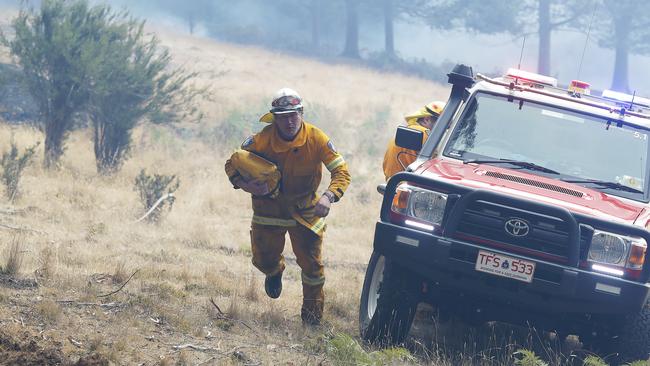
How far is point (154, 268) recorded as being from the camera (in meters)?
7.77

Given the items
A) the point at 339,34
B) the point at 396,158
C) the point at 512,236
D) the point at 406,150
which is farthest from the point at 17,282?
the point at 339,34

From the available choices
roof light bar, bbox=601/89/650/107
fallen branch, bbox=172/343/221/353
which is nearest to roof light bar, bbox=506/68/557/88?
roof light bar, bbox=601/89/650/107

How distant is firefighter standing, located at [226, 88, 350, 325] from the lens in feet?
20.8

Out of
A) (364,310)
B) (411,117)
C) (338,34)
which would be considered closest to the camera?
(364,310)

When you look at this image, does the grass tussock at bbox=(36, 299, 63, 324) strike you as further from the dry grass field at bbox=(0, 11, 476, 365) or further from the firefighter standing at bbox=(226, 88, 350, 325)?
the firefighter standing at bbox=(226, 88, 350, 325)

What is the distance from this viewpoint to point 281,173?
21.3 ft

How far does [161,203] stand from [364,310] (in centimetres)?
579

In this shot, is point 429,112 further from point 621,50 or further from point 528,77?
point 621,50

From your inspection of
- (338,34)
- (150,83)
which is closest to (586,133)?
(150,83)

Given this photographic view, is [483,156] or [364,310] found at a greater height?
[483,156]

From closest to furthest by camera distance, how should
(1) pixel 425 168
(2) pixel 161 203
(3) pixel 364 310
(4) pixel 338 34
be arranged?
(1) pixel 425 168, (3) pixel 364 310, (2) pixel 161 203, (4) pixel 338 34

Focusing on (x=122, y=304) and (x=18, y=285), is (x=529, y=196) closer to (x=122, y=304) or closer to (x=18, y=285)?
(x=122, y=304)

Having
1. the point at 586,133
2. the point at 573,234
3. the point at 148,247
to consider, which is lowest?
the point at 148,247

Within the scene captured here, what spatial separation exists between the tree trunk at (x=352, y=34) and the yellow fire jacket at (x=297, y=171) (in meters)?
43.0
